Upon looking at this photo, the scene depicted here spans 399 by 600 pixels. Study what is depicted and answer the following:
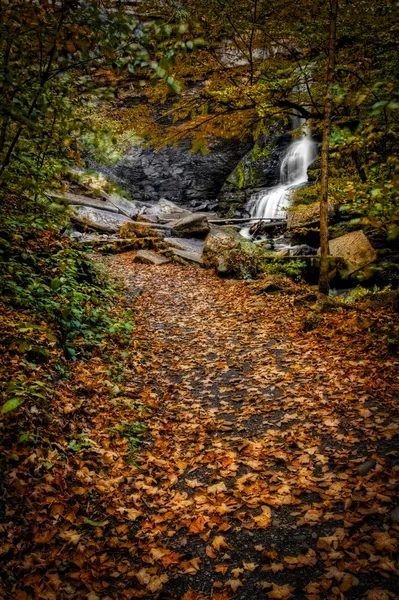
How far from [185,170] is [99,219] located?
15.0m

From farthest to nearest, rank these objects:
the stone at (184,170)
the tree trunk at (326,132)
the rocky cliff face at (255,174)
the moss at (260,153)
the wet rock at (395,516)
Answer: the stone at (184,170) < the moss at (260,153) < the rocky cliff face at (255,174) < the tree trunk at (326,132) < the wet rock at (395,516)

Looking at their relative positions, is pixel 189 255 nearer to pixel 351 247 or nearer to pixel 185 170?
pixel 351 247

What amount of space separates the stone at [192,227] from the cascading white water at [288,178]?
600 cm

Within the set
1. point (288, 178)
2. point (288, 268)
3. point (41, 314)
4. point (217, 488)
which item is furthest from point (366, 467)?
point (288, 178)

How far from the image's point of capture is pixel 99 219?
1819cm

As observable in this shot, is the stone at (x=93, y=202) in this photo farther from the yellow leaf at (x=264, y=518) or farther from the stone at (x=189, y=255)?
the yellow leaf at (x=264, y=518)

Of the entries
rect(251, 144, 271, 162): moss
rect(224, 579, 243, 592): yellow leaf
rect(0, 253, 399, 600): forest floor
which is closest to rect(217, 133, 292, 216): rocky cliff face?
rect(251, 144, 271, 162): moss

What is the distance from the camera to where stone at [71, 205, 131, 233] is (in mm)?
17359

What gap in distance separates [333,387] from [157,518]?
9.86 ft

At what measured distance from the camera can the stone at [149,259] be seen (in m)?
14.0

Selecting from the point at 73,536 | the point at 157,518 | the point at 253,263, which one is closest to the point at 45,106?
the point at 73,536

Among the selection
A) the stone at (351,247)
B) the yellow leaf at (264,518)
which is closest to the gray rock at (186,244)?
the stone at (351,247)

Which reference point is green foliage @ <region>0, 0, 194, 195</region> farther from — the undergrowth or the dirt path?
the dirt path

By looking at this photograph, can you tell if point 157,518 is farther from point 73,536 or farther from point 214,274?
point 214,274
